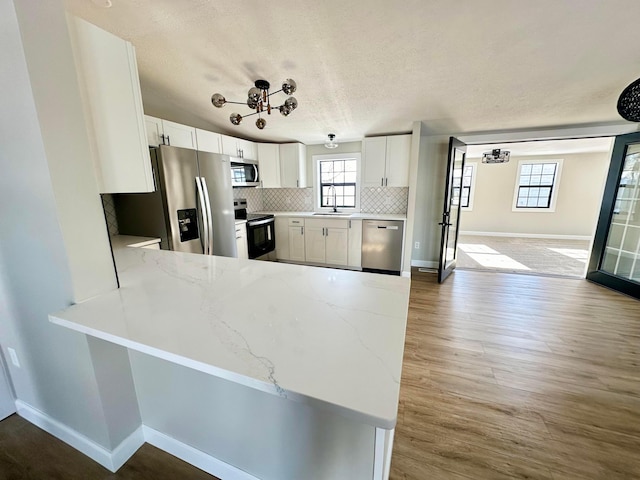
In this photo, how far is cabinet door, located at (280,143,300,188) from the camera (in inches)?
175

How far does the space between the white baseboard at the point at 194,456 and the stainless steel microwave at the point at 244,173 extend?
2853 mm

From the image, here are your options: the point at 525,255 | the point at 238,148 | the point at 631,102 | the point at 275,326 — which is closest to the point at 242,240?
the point at 238,148

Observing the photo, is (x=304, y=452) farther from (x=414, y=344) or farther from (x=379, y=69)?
(x=379, y=69)

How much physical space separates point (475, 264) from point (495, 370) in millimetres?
3058

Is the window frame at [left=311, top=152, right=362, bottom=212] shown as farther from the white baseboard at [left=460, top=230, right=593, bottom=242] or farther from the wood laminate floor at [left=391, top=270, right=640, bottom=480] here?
the white baseboard at [left=460, top=230, right=593, bottom=242]

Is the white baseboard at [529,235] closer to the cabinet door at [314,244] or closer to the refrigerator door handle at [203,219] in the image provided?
the cabinet door at [314,244]

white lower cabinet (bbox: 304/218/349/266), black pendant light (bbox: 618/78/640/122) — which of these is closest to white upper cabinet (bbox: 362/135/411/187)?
white lower cabinet (bbox: 304/218/349/266)

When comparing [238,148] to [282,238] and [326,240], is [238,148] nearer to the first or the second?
[282,238]

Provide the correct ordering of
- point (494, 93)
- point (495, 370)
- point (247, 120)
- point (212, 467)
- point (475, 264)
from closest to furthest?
point (212, 467) < point (495, 370) < point (494, 93) < point (247, 120) < point (475, 264)

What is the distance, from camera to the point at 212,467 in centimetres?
122

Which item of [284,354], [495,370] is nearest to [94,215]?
[284,354]

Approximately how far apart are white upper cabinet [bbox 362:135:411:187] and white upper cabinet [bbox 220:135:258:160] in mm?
1876

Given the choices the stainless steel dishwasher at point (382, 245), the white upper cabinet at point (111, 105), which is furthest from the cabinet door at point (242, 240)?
the white upper cabinet at point (111, 105)

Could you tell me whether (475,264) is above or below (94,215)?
below
